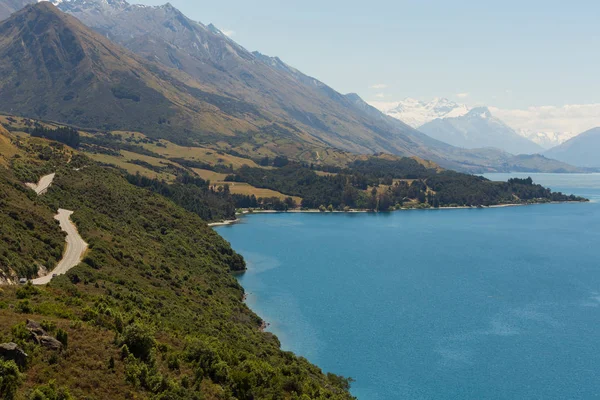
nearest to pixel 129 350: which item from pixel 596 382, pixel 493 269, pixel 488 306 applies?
pixel 596 382

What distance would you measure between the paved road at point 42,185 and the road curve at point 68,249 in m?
11.5

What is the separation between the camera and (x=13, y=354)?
40.1 metres

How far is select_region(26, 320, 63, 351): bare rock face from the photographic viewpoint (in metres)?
43.9

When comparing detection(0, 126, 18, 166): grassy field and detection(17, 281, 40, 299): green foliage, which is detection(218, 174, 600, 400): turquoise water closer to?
detection(17, 281, 40, 299): green foliage

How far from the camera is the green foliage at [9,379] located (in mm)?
36219

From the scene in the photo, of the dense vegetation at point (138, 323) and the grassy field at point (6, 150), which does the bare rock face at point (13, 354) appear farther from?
the grassy field at point (6, 150)

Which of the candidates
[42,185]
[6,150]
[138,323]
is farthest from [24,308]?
[6,150]

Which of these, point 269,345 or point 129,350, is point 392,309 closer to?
point 269,345

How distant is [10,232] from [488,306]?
110419mm

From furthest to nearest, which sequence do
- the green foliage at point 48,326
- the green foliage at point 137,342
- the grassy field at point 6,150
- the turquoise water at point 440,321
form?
the grassy field at point 6,150 → the turquoise water at point 440,321 → the green foliage at point 137,342 → the green foliage at point 48,326

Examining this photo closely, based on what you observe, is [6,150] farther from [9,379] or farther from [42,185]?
[9,379]

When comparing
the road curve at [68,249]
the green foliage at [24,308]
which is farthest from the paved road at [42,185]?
the green foliage at [24,308]

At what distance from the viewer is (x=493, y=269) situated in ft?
583

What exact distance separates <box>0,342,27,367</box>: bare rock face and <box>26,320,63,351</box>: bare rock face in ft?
9.71
